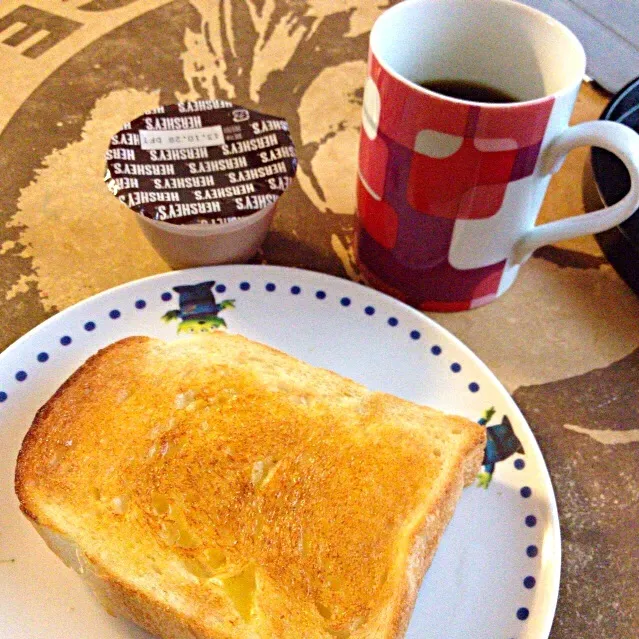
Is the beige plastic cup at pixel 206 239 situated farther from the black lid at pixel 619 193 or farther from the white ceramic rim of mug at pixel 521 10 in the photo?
the black lid at pixel 619 193

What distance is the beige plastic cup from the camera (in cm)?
108

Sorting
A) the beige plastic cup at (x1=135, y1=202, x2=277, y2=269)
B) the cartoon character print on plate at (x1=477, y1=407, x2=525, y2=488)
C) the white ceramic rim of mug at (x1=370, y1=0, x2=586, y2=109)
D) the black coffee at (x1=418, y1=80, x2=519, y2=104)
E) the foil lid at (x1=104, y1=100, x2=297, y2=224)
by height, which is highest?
the white ceramic rim of mug at (x1=370, y1=0, x2=586, y2=109)

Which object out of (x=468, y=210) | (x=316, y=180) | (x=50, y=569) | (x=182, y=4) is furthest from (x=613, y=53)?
(x=50, y=569)

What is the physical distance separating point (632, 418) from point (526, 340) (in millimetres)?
210

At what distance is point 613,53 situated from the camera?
1.63m

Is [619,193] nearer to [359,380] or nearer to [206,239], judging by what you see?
[359,380]

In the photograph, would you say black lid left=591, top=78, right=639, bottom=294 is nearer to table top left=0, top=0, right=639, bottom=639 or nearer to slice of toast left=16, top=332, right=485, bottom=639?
table top left=0, top=0, right=639, bottom=639

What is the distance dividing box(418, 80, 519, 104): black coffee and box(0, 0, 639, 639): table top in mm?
334

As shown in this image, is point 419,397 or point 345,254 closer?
point 419,397

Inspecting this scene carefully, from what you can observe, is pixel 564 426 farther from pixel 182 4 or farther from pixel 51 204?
pixel 182 4

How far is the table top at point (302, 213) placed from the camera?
1011 mm

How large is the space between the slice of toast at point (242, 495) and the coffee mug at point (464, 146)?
265mm

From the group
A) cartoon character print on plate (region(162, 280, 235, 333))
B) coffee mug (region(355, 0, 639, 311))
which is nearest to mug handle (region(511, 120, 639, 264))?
coffee mug (region(355, 0, 639, 311))

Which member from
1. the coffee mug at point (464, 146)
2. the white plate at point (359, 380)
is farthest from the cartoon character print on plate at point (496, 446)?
the coffee mug at point (464, 146)
